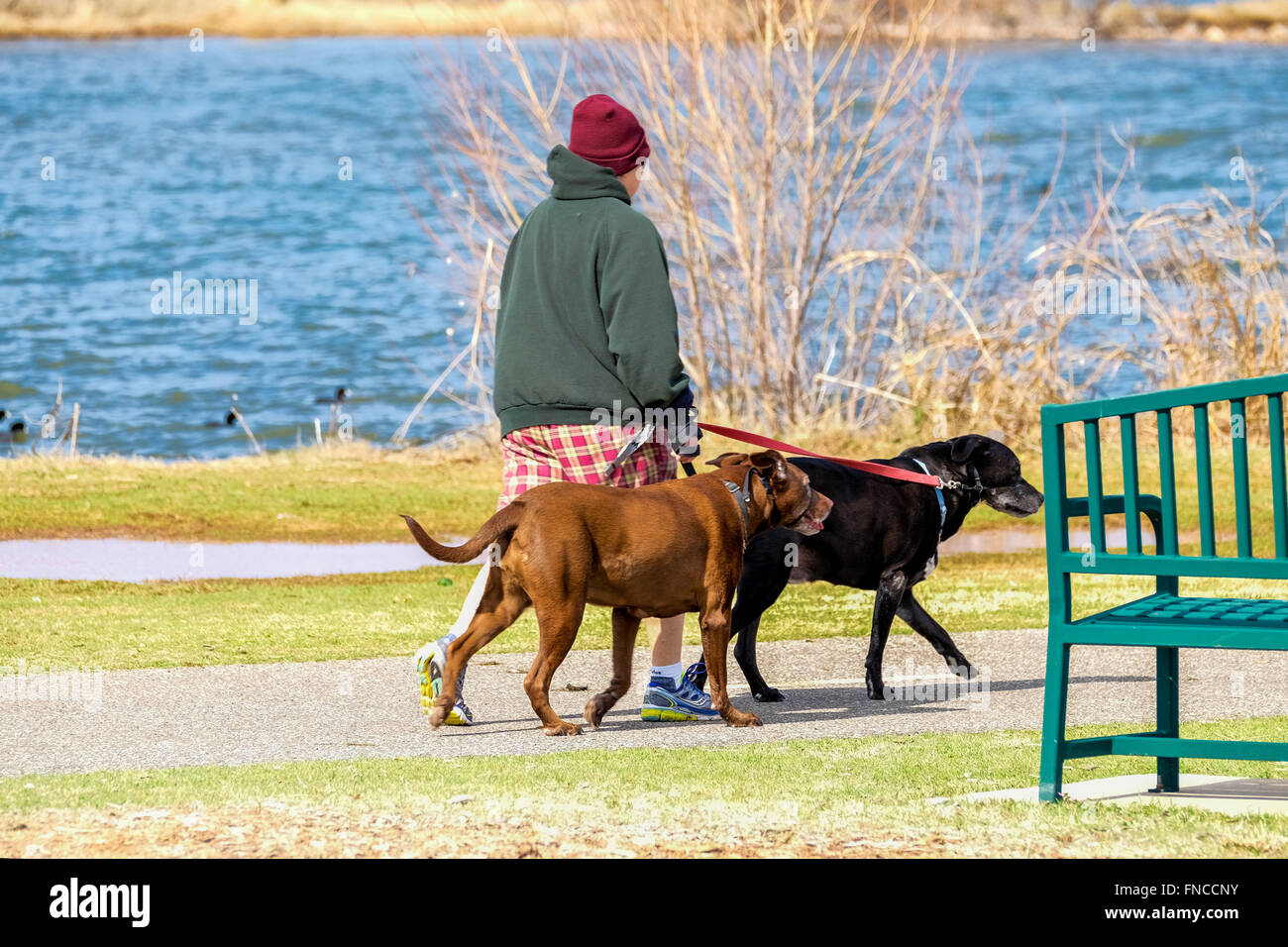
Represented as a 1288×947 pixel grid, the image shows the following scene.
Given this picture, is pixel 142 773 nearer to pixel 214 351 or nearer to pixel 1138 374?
pixel 1138 374

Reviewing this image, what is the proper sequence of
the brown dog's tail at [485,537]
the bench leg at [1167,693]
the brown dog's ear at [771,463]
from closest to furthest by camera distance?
1. the bench leg at [1167,693]
2. the brown dog's tail at [485,537]
3. the brown dog's ear at [771,463]

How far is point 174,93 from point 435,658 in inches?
1995

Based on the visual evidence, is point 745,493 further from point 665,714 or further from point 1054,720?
point 1054,720

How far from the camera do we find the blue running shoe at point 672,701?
7047mm

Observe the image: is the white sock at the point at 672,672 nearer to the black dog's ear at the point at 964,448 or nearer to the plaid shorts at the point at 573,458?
the plaid shorts at the point at 573,458

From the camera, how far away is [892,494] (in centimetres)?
786

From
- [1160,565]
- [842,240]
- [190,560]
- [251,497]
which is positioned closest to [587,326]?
[1160,565]

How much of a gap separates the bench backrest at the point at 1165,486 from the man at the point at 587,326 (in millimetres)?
1654

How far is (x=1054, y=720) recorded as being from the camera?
5.34m

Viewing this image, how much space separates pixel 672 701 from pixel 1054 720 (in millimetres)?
2028

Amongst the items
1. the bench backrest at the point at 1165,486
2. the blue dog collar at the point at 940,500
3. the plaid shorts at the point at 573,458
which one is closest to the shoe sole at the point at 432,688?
the plaid shorts at the point at 573,458

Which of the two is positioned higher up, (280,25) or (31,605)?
(280,25)

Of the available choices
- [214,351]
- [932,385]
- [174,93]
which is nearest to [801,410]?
[932,385]

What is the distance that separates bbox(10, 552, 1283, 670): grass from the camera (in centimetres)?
877
